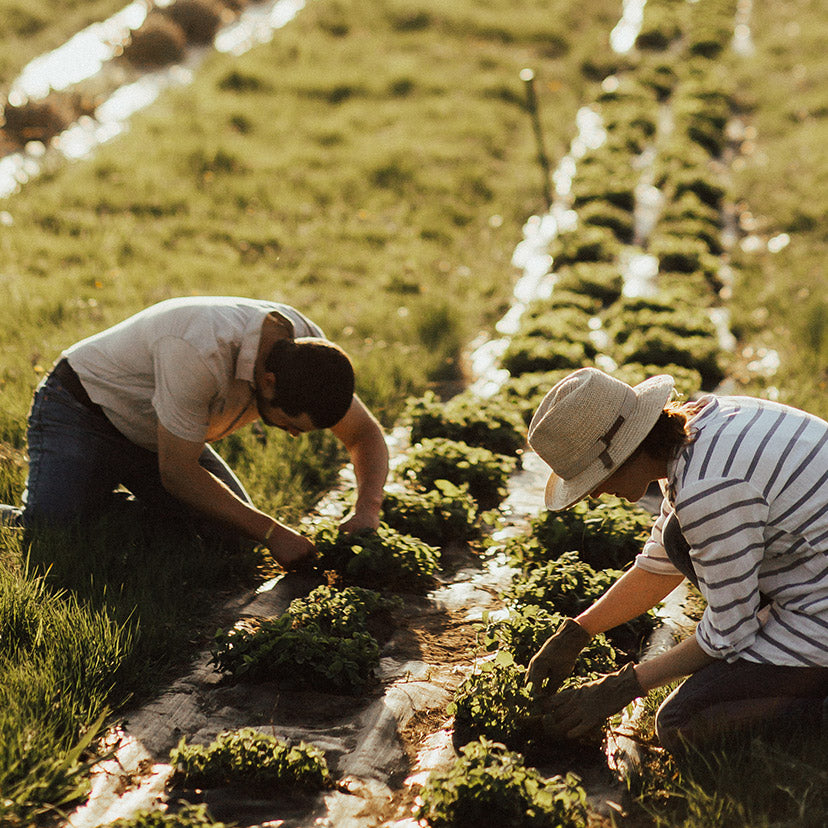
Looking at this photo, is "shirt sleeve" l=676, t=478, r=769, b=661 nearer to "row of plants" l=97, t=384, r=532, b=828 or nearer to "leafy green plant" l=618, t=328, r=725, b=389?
"row of plants" l=97, t=384, r=532, b=828

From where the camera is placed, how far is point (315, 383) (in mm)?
3498

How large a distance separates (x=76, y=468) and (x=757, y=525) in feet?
9.19

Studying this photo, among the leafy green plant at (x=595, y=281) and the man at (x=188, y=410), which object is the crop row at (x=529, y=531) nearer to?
the leafy green plant at (x=595, y=281)

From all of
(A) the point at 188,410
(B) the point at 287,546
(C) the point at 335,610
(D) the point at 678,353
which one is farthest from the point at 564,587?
(D) the point at 678,353

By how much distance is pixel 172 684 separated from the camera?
326 centimetres

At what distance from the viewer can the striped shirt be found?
267 centimetres

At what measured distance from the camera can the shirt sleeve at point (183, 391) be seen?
3668 millimetres

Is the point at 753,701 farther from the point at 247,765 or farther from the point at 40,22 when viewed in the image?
the point at 40,22

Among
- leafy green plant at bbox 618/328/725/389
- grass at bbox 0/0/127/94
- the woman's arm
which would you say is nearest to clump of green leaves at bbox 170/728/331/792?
the woman's arm

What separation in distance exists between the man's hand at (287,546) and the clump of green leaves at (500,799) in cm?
137

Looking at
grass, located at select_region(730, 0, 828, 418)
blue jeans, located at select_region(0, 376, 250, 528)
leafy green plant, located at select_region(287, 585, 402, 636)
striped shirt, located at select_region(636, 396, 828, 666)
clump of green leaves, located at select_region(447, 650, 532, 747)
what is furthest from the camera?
grass, located at select_region(730, 0, 828, 418)

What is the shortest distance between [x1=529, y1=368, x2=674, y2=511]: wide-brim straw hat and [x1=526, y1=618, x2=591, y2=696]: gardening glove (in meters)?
0.47

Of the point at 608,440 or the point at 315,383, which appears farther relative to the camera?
Answer: the point at 315,383

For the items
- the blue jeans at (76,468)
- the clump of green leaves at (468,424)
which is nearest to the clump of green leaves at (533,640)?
the blue jeans at (76,468)
